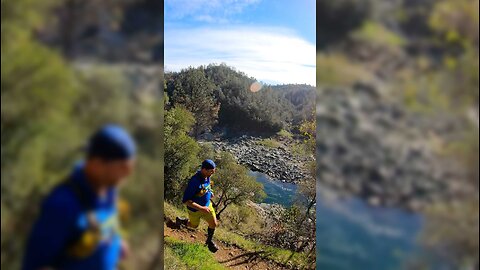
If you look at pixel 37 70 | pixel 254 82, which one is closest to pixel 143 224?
pixel 37 70

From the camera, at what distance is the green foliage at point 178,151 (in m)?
4.01

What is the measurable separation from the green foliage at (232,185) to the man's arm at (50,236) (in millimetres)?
2894

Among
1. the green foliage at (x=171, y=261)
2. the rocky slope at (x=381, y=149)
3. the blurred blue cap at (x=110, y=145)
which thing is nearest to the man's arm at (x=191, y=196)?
the green foliage at (x=171, y=261)

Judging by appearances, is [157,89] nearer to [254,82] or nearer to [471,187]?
[471,187]

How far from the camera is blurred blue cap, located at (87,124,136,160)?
3.64 feet

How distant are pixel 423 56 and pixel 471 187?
0.51 metres

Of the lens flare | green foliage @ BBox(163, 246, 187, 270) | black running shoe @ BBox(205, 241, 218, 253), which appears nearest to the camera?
green foliage @ BBox(163, 246, 187, 270)

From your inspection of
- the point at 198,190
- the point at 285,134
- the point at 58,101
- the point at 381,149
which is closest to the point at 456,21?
the point at 381,149

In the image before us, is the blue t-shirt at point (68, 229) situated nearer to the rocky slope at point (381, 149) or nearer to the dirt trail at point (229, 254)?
the rocky slope at point (381, 149)

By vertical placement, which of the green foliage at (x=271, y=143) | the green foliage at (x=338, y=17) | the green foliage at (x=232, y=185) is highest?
the green foliage at (x=338, y=17)

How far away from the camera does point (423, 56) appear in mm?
1651

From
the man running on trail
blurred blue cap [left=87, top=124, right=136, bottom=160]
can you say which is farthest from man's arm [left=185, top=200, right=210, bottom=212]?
blurred blue cap [left=87, top=124, right=136, bottom=160]

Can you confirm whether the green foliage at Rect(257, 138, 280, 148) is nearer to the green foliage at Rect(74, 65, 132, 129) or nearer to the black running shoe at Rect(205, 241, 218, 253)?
the black running shoe at Rect(205, 241, 218, 253)

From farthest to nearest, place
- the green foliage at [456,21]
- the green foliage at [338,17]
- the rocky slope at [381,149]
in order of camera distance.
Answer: the green foliage at [338,17] < the rocky slope at [381,149] < the green foliage at [456,21]
